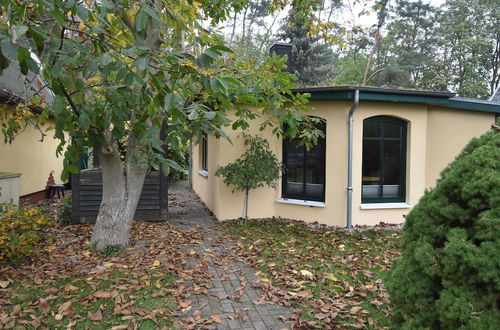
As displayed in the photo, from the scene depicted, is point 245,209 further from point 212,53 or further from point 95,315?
point 212,53

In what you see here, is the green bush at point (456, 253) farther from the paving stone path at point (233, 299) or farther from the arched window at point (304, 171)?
the arched window at point (304, 171)

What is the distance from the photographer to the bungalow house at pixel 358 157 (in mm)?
7461

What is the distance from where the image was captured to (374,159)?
308 inches

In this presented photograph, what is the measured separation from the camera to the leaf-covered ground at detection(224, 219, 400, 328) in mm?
3396

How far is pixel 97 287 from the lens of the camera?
3.88 meters

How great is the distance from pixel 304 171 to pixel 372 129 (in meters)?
1.84

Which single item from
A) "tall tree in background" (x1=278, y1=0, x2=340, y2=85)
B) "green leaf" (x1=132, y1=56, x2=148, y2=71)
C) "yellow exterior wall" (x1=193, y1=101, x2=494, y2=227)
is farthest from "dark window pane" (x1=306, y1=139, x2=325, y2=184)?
"tall tree in background" (x1=278, y1=0, x2=340, y2=85)

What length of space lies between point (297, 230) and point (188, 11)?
468 cm

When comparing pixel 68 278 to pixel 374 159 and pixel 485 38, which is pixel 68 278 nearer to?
pixel 374 159

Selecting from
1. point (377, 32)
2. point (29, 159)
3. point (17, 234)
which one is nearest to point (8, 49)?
point (17, 234)

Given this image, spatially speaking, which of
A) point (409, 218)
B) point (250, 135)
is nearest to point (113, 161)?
point (250, 135)

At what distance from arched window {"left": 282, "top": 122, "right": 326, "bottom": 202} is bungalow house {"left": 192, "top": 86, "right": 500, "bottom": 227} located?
2cm

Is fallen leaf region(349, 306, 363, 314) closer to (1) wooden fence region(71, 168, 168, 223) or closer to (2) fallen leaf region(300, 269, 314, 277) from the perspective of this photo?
(2) fallen leaf region(300, 269, 314, 277)

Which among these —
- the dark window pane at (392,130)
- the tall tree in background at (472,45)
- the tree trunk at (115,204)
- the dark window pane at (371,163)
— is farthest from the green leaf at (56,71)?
the tall tree in background at (472,45)
